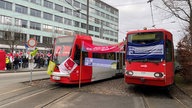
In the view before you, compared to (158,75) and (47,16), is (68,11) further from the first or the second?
(158,75)

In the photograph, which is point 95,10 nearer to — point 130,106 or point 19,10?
point 19,10

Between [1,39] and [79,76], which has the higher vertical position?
[1,39]

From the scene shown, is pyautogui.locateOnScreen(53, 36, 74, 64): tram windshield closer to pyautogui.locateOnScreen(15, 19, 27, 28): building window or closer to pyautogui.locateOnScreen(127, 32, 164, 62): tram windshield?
pyautogui.locateOnScreen(127, 32, 164, 62): tram windshield

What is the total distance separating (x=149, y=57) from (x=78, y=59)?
428cm

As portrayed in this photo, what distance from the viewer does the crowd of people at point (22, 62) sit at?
2785 centimetres

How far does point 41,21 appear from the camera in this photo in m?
64.4

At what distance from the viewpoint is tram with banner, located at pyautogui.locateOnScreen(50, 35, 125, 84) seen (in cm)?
1390

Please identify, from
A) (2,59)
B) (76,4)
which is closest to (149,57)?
(2,59)

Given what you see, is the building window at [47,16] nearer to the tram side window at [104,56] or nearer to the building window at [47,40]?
the building window at [47,40]

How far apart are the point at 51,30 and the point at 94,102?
59693mm

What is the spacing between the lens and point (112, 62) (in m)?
16.4

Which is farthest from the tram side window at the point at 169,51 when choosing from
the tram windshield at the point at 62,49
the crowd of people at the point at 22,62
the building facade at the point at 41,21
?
the building facade at the point at 41,21

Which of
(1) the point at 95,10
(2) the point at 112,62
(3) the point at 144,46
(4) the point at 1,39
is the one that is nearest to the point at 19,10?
(4) the point at 1,39

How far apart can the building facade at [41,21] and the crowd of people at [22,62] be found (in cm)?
914
